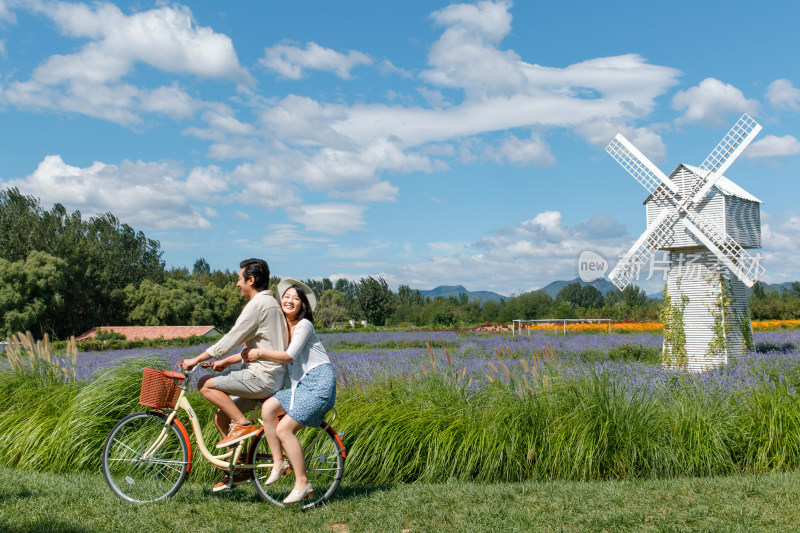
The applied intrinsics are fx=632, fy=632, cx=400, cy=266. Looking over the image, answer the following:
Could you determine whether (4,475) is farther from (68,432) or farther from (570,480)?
(570,480)

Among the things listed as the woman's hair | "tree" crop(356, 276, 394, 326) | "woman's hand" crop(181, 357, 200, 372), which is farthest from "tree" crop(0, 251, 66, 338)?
the woman's hair

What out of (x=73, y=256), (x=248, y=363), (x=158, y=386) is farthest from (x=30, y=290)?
(x=248, y=363)

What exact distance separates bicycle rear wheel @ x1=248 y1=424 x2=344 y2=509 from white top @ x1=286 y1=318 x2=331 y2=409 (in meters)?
0.53

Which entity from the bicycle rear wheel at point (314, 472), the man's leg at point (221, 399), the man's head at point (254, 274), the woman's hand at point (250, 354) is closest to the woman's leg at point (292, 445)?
the bicycle rear wheel at point (314, 472)

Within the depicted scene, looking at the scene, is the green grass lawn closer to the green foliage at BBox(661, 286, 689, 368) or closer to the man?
the man

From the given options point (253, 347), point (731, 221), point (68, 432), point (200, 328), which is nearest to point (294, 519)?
point (253, 347)

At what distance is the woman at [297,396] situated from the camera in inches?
184

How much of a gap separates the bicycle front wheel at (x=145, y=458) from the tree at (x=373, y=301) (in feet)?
195

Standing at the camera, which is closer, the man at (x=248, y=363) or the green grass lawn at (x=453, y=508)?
the green grass lawn at (x=453, y=508)

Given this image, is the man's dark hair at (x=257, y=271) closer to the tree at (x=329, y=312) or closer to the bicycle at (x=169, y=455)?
the bicycle at (x=169, y=455)

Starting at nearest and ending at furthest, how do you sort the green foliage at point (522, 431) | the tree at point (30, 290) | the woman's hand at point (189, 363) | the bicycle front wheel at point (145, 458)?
the woman's hand at point (189, 363), the bicycle front wheel at point (145, 458), the green foliage at point (522, 431), the tree at point (30, 290)

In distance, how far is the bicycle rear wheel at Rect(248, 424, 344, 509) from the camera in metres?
4.90

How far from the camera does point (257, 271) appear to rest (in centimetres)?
499

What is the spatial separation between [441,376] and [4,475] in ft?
14.7
